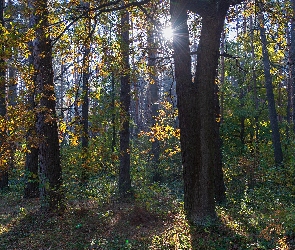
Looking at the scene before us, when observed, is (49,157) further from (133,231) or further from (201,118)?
(201,118)

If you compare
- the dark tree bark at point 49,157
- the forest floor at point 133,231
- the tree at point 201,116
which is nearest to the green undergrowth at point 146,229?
the forest floor at point 133,231

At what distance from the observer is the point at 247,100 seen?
894 inches

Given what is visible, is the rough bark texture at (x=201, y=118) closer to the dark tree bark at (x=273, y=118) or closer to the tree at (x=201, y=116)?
the tree at (x=201, y=116)

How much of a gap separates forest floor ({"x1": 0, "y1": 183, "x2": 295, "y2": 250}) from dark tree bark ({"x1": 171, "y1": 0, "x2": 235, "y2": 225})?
682mm

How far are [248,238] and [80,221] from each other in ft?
16.1

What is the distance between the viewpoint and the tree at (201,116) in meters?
8.51

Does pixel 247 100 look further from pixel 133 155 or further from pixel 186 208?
pixel 186 208

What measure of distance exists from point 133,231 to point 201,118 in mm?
3459

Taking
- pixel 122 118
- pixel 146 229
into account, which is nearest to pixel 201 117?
pixel 146 229

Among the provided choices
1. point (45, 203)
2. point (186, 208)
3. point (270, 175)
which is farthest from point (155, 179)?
point (186, 208)

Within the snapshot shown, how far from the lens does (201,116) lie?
339 inches

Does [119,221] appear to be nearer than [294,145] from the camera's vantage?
Yes

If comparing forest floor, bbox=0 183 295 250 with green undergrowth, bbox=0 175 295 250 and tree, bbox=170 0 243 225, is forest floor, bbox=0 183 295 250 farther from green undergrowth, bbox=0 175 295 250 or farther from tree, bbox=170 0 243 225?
tree, bbox=170 0 243 225

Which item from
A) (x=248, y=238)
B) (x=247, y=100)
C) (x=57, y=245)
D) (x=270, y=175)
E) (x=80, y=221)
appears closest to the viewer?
(x=248, y=238)
